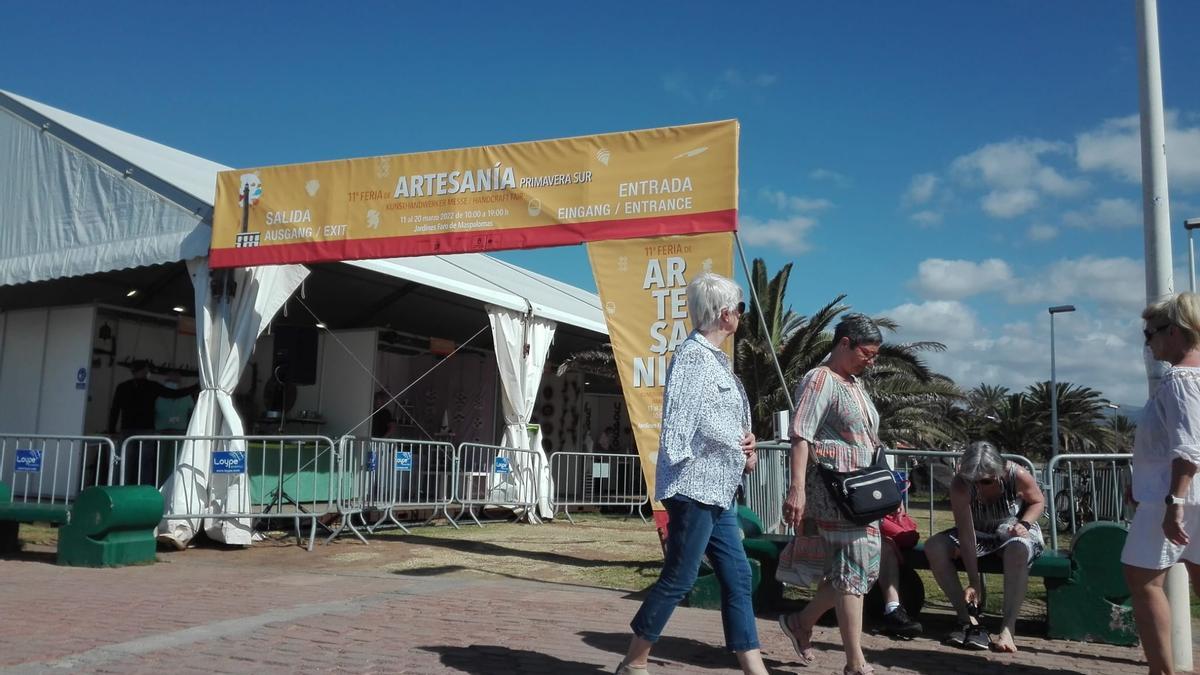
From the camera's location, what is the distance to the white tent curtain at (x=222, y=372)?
9.70 meters

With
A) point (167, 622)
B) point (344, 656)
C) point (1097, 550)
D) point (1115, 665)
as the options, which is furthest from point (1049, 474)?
point (167, 622)

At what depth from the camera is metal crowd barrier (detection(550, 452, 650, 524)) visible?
1648 centimetres

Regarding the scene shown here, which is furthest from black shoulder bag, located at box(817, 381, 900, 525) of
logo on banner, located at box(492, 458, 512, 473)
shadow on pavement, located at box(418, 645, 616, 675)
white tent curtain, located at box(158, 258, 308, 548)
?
logo on banner, located at box(492, 458, 512, 473)

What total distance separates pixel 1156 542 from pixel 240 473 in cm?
826

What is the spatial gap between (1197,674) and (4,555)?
927cm

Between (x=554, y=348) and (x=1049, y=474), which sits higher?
(x=554, y=348)

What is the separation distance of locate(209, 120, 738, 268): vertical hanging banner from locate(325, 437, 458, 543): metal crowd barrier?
227 cm

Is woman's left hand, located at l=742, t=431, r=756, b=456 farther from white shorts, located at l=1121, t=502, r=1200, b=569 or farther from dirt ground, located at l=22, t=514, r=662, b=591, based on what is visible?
dirt ground, located at l=22, t=514, r=662, b=591

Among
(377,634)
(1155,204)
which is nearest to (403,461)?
(377,634)

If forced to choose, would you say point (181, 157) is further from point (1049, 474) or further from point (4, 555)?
point (1049, 474)

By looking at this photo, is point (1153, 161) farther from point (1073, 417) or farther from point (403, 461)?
point (1073, 417)

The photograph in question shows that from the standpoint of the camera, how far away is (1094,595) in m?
5.51

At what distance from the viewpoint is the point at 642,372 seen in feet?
26.7

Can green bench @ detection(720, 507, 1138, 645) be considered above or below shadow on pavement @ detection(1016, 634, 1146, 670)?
above
